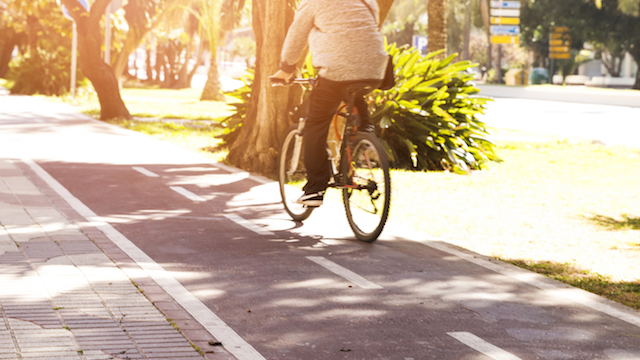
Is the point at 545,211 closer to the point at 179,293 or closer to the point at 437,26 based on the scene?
the point at 179,293

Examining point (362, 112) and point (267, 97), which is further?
point (267, 97)

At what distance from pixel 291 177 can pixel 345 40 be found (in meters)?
1.64

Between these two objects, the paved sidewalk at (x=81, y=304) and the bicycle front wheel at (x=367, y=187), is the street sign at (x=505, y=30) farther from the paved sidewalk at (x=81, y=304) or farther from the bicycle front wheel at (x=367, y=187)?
the paved sidewalk at (x=81, y=304)

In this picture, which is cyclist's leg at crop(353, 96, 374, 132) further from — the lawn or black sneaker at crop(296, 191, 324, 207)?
the lawn

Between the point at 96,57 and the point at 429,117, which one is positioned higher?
the point at 96,57

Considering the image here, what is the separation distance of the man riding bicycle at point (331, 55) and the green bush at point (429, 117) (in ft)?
16.5

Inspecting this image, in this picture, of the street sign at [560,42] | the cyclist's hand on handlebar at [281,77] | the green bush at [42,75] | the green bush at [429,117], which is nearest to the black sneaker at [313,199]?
the cyclist's hand on handlebar at [281,77]

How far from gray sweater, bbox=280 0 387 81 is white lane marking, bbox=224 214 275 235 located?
1.39 meters

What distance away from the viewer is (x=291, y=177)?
756cm

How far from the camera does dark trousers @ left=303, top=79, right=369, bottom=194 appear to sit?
254 inches

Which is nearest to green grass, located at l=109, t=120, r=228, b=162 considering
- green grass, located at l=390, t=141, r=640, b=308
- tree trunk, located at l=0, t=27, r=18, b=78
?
green grass, located at l=390, t=141, r=640, b=308

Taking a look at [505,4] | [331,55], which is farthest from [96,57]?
[505,4]

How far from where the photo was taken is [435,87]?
12.3 metres

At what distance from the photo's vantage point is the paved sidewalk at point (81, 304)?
3.90 m
